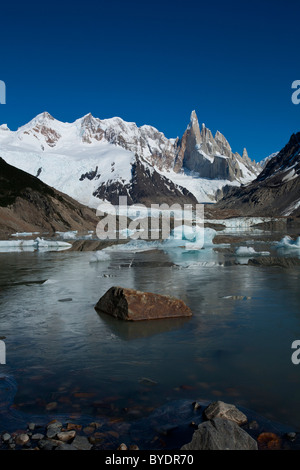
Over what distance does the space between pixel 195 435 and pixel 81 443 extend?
Result: 4.74 feet

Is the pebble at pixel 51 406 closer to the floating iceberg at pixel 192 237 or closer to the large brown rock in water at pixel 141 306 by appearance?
the large brown rock in water at pixel 141 306

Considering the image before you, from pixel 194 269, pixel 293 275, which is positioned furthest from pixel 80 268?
pixel 293 275

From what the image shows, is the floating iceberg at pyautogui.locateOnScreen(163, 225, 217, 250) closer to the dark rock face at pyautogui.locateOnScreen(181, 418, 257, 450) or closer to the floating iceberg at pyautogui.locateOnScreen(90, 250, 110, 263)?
the floating iceberg at pyautogui.locateOnScreen(90, 250, 110, 263)

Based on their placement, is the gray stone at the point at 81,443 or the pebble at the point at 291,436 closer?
the gray stone at the point at 81,443

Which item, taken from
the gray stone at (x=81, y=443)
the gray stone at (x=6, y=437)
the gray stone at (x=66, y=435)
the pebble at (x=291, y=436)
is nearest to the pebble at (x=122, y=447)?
the gray stone at (x=81, y=443)

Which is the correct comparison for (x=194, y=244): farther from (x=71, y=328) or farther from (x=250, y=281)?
(x=71, y=328)

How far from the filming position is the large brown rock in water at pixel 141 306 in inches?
438

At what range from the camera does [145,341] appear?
918 cm

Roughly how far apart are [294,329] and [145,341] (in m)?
3.99

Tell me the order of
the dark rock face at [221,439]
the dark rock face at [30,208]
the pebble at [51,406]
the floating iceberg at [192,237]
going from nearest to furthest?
the dark rock face at [221,439] < the pebble at [51,406] < the floating iceberg at [192,237] < the dark rock face at [30,208]

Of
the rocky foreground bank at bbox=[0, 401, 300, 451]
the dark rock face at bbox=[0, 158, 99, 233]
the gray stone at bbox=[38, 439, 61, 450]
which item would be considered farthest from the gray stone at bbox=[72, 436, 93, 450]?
the dark rock face at bbox=[0, 158, 99, 233]

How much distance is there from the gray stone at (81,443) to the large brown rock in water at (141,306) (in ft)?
19.8

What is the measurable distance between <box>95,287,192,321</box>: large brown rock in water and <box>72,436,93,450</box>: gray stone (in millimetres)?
6024
